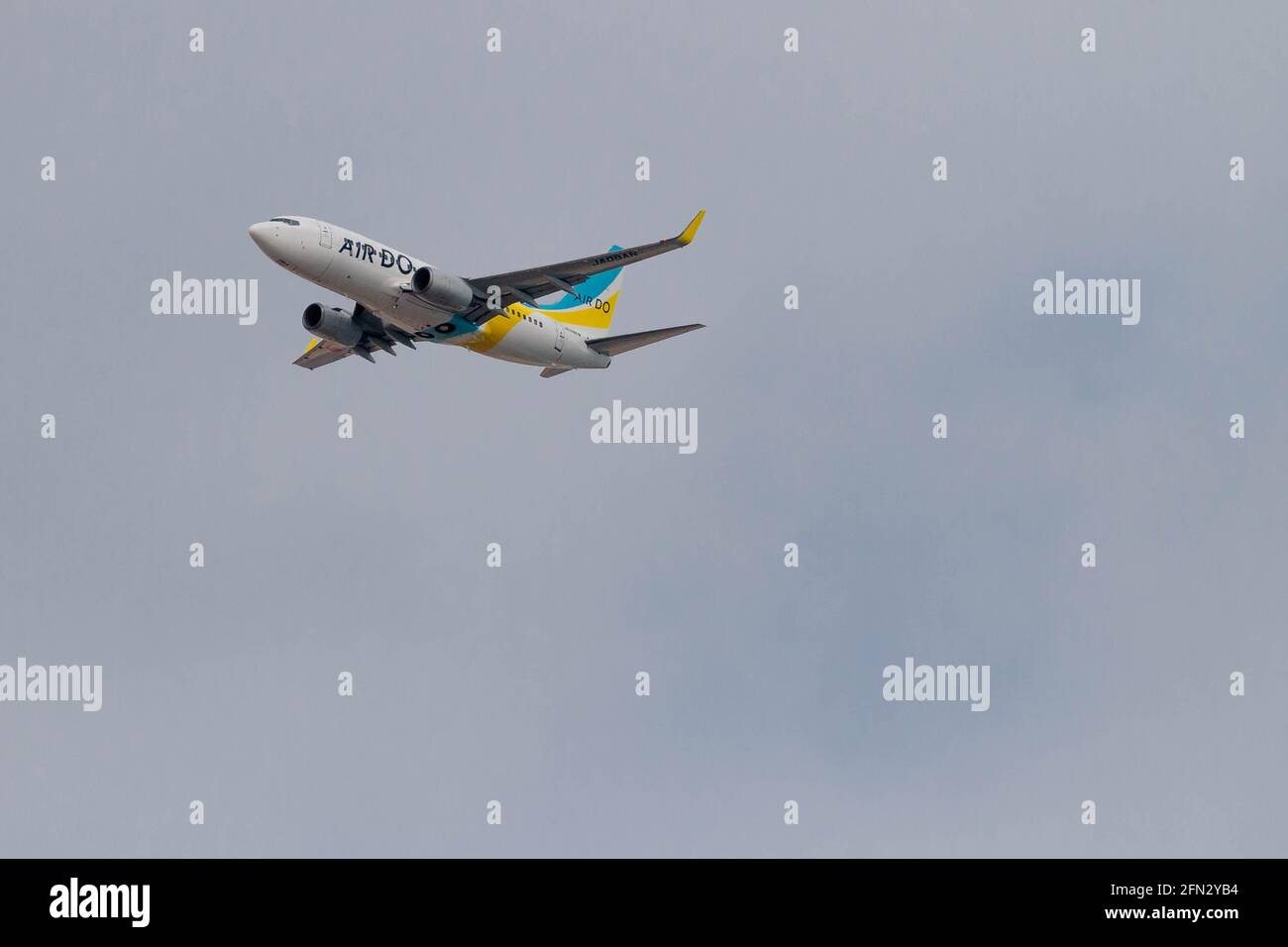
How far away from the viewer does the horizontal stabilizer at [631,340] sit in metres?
71.8

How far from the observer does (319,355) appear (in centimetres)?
7925

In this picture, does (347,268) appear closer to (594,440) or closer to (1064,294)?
(594,440)

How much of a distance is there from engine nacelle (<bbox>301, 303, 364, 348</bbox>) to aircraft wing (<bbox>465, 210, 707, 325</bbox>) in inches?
236

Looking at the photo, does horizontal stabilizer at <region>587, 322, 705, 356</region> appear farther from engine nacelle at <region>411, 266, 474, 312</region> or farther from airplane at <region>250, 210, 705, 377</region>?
engine nacelle at <region>411, 266, 474, 312</region>

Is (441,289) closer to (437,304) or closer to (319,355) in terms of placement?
(437,304)

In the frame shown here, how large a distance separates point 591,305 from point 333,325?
15.9 m

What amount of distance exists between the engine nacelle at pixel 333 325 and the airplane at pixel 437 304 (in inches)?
1.7

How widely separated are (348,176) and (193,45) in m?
10.4

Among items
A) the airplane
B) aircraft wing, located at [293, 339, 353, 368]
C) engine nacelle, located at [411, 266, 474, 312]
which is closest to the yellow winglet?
the airplane

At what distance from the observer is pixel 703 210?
64.4m

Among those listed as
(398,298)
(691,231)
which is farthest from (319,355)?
(691,231)

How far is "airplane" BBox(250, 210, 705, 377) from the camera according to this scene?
64.2 metres
